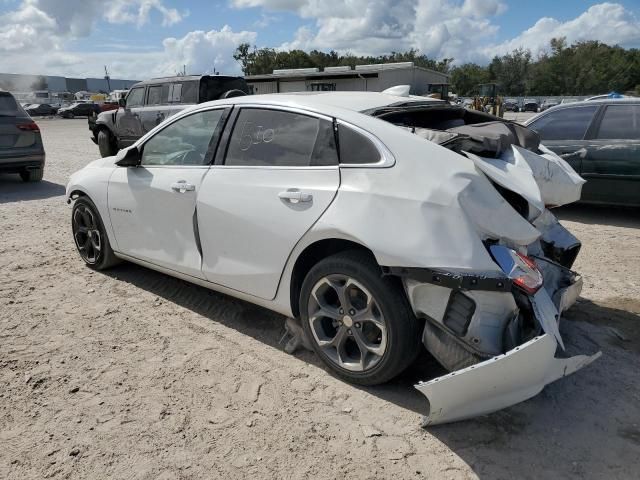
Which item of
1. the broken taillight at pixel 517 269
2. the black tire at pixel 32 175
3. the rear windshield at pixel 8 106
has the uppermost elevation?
the rear windshield at pixel 8 106

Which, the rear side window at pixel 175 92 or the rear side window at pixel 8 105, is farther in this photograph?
the rear side window at pixel 175 92

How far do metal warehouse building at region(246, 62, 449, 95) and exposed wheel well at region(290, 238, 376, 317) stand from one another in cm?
3850

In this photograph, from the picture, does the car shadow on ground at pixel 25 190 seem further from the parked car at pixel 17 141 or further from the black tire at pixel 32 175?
the parked car at pixel 17 141

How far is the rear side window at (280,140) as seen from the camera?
10.1 feet

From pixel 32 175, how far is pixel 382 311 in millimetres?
9560

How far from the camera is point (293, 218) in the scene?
300cm

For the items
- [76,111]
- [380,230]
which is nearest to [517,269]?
[380,230]

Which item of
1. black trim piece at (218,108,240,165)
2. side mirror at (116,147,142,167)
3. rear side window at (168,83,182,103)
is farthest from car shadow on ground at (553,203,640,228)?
rear side window at (168,83,182,103)

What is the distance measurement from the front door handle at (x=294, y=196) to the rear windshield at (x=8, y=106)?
845cm

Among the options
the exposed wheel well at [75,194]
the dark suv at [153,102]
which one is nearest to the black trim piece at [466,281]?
the exposed wheel well at [75,194]

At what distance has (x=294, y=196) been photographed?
301 cm

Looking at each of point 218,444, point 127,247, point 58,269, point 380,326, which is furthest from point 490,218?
point 58,269

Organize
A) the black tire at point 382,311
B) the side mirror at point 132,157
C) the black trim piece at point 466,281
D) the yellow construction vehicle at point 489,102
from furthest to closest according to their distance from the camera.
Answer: the yellow construction vehicle at point 489,102 < the side mirror at point 132,157 < the black tire at point 382,311 < the black trim piece at point 466,281

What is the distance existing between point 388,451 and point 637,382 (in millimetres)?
1643
